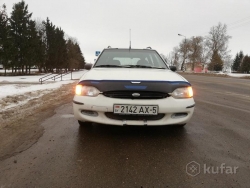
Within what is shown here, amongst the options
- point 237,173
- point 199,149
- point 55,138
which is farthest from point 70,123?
point 237,173

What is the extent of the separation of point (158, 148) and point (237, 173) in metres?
0.97

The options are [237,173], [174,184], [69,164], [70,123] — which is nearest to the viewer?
[174,184]

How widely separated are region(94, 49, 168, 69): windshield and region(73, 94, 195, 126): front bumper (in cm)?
142

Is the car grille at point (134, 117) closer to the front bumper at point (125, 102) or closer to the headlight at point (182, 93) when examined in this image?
the front bumper at point (125, 102)

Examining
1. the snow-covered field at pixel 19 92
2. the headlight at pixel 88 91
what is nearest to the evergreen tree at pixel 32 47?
the snow-covered field at pixel 19 92

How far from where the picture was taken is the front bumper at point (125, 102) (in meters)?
2.62

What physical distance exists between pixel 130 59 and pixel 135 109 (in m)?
1.99

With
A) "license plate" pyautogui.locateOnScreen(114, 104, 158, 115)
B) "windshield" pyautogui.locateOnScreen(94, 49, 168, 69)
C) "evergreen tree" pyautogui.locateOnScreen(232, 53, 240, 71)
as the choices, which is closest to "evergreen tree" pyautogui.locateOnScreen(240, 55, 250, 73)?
"evergreen tree" pyautogui.locateOnScreen(232, 53, 240, 71)

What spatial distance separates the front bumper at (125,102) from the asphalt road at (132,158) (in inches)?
13.7

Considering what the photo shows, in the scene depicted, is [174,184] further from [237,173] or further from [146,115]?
[146,115]

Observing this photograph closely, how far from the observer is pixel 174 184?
1.87 metres

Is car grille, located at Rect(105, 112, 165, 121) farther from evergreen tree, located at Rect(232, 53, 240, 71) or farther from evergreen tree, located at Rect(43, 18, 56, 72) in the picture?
evergreen tree, located at Rect(232, 53, 240, 71)

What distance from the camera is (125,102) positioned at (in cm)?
259

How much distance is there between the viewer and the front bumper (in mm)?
2617
